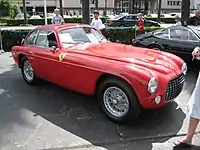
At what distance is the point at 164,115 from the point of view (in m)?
4.71

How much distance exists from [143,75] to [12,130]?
2140 mm

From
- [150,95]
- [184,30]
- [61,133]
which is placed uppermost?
[184,30]

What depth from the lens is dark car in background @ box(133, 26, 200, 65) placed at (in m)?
7.44

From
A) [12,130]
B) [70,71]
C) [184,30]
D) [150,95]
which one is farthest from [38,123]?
[184,30]

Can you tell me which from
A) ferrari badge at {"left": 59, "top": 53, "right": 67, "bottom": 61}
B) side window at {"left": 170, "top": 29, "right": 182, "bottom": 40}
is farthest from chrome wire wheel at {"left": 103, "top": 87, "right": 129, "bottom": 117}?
side window at {"left": 170, "top": 29, "right": 182, "bottom": 40}

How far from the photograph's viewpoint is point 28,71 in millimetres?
6488

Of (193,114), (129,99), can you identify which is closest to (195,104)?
(193,114)

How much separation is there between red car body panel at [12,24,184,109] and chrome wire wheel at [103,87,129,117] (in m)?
0.27

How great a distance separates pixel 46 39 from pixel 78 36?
27.3 inches

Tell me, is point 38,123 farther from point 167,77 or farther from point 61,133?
point 167,77

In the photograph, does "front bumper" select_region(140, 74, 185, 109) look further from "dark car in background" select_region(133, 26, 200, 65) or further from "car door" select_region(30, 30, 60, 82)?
"dark car in background" select_region(133, 26, 200, 65)

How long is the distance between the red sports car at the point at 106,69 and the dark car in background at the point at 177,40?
8.38 feet

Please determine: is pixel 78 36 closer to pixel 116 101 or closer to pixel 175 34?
pixel 116 101

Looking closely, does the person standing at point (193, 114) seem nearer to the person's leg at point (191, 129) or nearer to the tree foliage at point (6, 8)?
the person's leg at point (191, 129)
